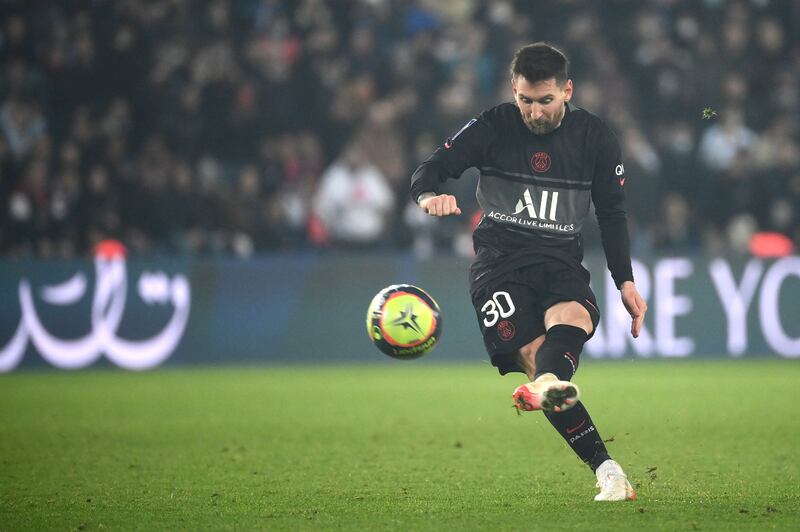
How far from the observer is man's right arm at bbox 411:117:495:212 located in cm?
614

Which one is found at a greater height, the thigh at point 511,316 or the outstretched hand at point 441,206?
the outstretched hand at point 441,206

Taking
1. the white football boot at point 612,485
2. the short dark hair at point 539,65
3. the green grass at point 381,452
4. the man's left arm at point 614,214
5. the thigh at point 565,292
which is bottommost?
the green grass at point 381,452

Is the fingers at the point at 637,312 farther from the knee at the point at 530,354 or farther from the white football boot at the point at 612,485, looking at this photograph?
the white football boot at the point at 612,485

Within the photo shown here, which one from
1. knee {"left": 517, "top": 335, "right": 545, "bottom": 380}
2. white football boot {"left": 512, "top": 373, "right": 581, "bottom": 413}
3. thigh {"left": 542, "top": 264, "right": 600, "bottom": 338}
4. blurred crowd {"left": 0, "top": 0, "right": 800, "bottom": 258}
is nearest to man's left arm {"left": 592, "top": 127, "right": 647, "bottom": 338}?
thigh {"left": 542, "top": 264, "right": 600, "bottom": 338}

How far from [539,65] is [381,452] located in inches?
127

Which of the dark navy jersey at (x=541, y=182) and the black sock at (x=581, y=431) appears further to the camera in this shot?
the dark navy jersey at (x=541, y=182)

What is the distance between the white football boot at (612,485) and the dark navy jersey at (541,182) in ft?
2.91

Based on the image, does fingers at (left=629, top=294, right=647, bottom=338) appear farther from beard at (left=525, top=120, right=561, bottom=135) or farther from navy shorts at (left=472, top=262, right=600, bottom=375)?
beard at (left=525, top=120, right=561, bottom=135)

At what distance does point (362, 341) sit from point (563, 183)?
927 cm

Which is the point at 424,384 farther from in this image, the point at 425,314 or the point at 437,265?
the point at 425,314

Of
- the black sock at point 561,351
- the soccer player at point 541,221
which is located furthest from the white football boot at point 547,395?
the soccer player at point 541,221

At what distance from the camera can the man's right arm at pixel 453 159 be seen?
6145 mm

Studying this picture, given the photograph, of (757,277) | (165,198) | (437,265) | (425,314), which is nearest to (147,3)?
(165,198)

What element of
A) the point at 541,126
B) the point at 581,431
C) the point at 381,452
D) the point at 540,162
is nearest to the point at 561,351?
the point at 581,431
